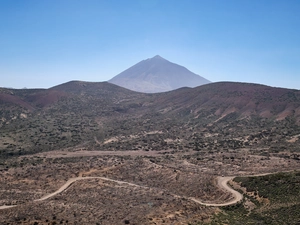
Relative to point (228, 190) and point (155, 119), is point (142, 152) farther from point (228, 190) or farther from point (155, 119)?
point (155, 119)

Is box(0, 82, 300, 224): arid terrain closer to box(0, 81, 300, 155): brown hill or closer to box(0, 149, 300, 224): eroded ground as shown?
box(0, 149, 300, 224): eroded ground

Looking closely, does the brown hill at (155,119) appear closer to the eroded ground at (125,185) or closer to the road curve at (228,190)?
the eroded ground at (125,185)

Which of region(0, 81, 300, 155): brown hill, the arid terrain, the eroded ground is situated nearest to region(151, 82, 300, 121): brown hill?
region(0, 81, 300, 155): brown hill

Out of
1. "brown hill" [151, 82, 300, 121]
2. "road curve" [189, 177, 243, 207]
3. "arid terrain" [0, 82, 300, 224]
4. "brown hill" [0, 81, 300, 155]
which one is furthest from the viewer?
"brown hill" [151, 82, 300, 121]

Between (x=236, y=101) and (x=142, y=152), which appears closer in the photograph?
(x=142, y=152)

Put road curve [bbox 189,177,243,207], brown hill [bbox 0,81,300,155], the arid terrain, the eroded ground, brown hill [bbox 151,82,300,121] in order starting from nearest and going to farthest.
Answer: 1. the eroded ground
2. the arid terrain
3. road curve [bbox 189,177,243,207]
4. brown hill [bbox 0,81,300,155]
5. brown hill [bbox 151,82,300,121]

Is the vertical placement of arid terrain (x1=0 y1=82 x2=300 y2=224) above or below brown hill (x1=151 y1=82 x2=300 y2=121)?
below

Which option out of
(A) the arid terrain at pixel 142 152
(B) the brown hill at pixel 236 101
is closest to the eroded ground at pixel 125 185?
(A) the arid terrain at pixel 142 152

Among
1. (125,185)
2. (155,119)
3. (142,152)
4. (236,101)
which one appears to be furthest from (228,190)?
(236,101)
